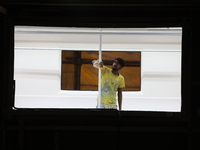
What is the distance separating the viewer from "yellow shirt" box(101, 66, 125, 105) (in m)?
3.51

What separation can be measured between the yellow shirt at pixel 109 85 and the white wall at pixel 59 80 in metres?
1.67

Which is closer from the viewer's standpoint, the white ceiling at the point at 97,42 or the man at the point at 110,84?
the man at the point at 110,84

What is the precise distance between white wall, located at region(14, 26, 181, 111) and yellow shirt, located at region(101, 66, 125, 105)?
1669mm

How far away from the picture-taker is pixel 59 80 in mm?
5562

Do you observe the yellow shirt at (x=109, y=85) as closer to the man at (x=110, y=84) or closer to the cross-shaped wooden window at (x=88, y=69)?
the man at (x=110, y=84)

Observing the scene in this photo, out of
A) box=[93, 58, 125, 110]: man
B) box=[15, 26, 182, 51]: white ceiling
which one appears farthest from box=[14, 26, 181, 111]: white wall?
box=[93, 58, 125, 110]: man

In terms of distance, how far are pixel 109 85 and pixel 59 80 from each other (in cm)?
230

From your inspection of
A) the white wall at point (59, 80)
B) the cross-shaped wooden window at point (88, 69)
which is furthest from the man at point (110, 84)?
the cross-shaped wooden window at point (88, 69)

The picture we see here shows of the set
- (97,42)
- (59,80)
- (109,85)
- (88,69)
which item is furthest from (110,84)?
(88,69)

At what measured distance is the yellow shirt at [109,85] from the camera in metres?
3.51

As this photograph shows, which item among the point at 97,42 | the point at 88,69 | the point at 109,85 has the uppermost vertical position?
the point at 97,42

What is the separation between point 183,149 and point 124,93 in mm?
3043

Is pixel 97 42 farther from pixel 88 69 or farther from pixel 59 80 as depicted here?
pixel 59 80

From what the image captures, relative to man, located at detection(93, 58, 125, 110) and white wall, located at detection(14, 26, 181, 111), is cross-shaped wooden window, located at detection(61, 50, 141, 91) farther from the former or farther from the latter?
man, located at detection(93, 58, 125, 110)
